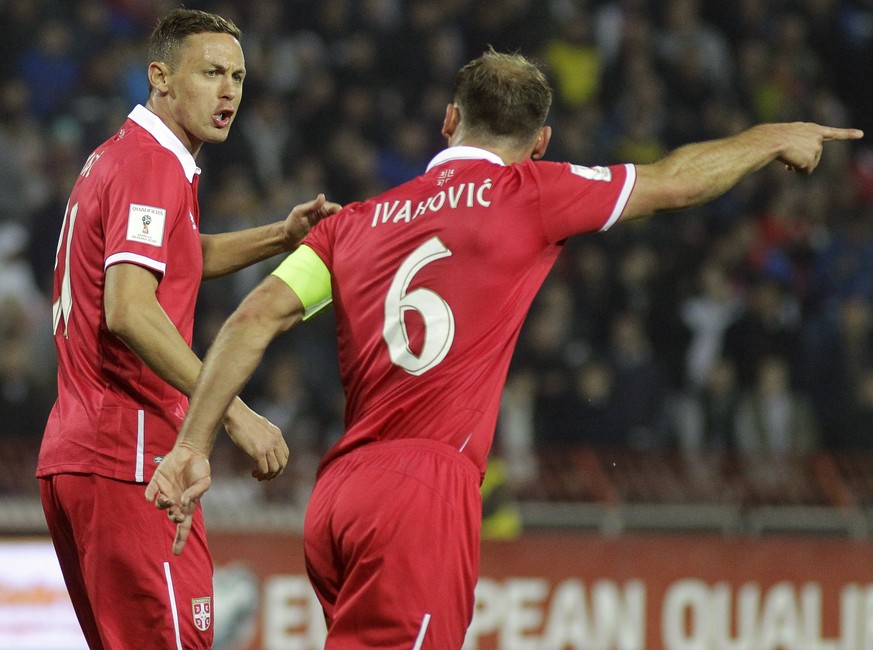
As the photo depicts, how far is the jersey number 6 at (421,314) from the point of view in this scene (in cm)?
363

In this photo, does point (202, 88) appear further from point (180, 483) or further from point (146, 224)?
point (180, 483)

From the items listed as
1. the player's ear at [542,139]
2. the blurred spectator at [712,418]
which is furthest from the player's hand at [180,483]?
the blurred spectator at [712,418]

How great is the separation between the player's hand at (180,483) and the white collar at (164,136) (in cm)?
92

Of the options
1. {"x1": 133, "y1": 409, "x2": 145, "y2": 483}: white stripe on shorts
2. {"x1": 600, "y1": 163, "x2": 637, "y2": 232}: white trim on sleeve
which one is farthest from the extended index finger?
{"x1": 133, "y1": 409, "x2": 145, "y2": 483}: white stripe on shorts

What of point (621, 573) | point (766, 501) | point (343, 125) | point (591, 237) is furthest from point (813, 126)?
point (343, 125)

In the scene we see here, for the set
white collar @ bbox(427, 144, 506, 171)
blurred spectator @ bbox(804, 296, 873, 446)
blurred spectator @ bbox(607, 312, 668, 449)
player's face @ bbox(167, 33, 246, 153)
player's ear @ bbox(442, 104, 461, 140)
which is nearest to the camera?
white collar @ bbox(427, 144, 506, 171)

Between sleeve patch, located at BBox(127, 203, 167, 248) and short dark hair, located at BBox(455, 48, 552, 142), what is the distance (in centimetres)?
87

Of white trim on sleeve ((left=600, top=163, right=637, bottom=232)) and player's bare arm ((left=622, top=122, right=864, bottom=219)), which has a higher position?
player's bare arm ((left=622, top=122, right=864, bottom=219))

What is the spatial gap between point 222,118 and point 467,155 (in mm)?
773

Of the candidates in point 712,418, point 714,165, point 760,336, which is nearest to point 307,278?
point 714,165

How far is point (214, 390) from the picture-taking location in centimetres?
355

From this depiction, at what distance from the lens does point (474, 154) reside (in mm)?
3812

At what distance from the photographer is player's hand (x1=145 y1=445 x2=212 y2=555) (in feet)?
11.3

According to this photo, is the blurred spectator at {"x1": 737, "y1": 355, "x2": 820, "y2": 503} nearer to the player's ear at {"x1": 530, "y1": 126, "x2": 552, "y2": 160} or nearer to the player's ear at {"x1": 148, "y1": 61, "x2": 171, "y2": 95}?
the player's ear at {"x1": 530, "y1": 126, "x2": 552, "y2": 160}
